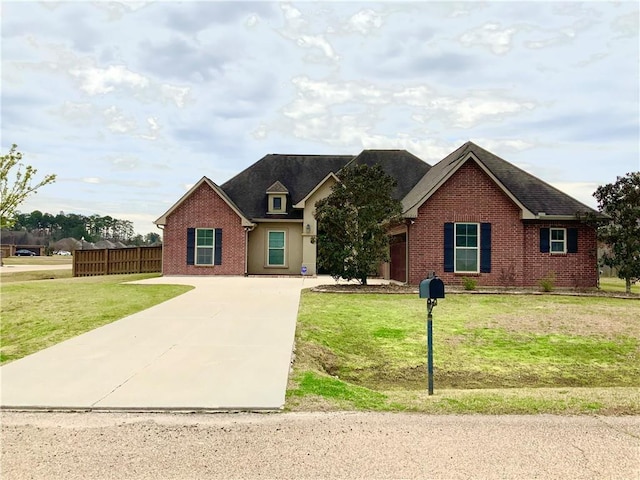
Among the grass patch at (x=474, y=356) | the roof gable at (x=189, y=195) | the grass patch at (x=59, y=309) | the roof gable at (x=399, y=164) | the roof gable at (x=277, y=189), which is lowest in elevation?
the grass patch at (x=474, y=356)

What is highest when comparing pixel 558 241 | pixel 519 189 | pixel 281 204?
pixel 519 189

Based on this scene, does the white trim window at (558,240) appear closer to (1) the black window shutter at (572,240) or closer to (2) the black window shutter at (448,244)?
(1) the black window shutter at (572,240)

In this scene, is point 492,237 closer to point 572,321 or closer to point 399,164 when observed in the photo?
point 572,321

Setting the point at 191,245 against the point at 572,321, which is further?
the point at 191,245

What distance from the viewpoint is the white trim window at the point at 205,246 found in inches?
957

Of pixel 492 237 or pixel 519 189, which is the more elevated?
pixel 519 189

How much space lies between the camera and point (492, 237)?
19656 mm

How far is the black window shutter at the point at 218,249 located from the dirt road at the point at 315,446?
19.2m

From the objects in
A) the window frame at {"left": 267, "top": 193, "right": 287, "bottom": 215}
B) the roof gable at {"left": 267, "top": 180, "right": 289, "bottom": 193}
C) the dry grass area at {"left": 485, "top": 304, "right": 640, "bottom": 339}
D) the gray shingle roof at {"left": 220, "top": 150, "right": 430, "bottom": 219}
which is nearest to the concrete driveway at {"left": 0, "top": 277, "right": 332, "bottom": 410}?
the dry grass area at {"left": 485, "top": 304, "right": 640, "bottom": 339}

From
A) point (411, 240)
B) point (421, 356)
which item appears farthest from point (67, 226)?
point (421, 356)

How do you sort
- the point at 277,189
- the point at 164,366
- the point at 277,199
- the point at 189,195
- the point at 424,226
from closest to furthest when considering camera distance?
1. the point at 164,366
2. the point at 424,226
3. the point at 189,195
4. the point at 277,189
5. the point at 277,199

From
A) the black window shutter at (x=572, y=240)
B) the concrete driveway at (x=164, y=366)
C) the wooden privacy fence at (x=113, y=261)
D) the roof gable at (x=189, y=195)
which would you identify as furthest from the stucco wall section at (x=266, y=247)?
the concrete driveway at (x=164, y=366)

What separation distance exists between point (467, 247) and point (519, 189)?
4.42 meters

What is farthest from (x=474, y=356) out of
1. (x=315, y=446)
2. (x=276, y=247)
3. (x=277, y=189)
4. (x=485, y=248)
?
(x=277, y=189)
